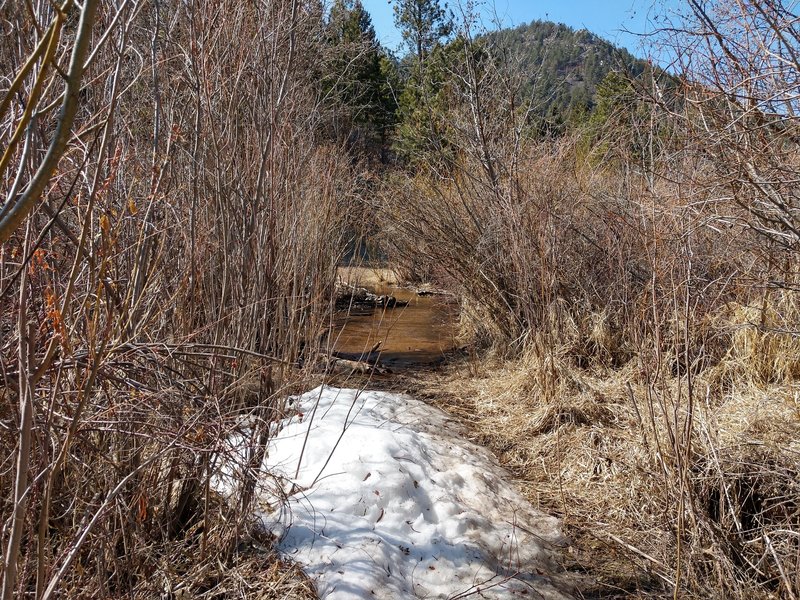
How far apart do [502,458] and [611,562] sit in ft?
4.73

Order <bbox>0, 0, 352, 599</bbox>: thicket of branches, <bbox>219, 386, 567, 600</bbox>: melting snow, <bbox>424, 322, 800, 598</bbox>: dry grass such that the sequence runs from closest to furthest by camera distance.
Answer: <bbox>0, 0, 352, 599</bbox>: thicket of branches, <bbox>219, 386, 567, 600</bbox>: melting snow, <bbox>424, 322, 800, 598</bbox>: dry grass

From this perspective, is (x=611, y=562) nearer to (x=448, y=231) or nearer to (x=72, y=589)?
(x=72, y=589)

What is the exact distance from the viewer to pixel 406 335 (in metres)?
9.70

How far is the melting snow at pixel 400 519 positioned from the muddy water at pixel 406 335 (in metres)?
2.81

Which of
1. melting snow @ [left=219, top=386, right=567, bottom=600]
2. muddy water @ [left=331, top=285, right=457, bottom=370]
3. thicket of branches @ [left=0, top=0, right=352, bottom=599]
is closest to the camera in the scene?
thicket of branches @ [left=0, top=0, right=352, bottom=599]

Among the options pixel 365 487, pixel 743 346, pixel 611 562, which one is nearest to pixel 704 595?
pixel 611 562

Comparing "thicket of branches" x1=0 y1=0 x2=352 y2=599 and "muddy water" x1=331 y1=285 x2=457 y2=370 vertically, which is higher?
"thicket of branches" x1=0 y1=0 x2=352 y2=599

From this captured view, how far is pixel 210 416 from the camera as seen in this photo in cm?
254

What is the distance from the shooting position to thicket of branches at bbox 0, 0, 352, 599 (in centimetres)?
188

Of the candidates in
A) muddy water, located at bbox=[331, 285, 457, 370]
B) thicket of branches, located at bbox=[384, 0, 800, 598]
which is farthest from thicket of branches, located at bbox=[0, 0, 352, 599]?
muddy water, located at bbox=[331, 285, 457, 370]

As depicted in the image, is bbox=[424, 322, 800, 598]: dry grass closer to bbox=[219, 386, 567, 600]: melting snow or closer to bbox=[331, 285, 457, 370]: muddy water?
bbox=[219, 386, 567, 600]: melting snow

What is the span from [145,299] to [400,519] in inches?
71.3

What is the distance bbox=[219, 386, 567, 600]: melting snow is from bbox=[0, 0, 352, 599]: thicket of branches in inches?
13.3

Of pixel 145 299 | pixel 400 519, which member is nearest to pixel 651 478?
pixel 400 519
